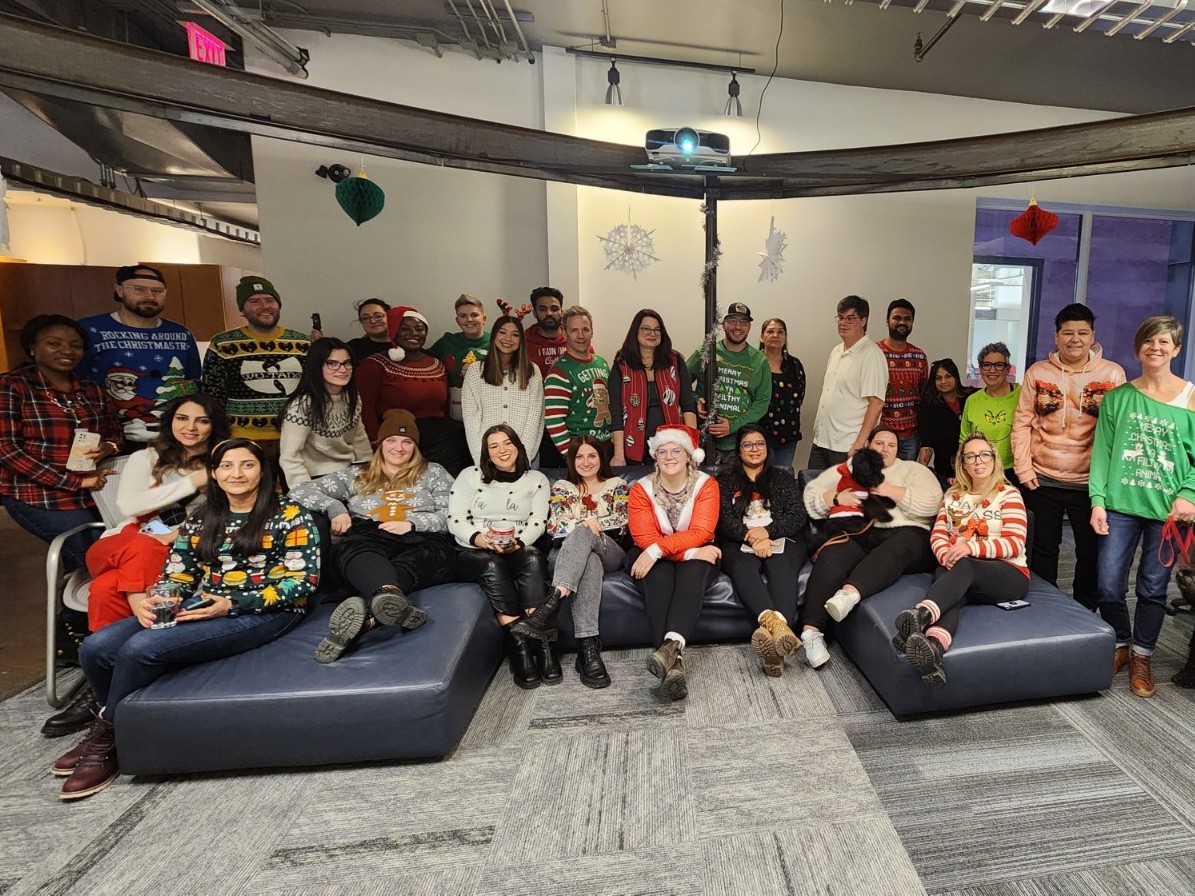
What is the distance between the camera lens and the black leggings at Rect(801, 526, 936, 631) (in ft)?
8.70

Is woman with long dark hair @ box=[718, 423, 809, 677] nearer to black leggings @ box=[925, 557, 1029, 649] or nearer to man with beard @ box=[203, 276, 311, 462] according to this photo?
black leggings @ box=[925, 557, 1029, 649]

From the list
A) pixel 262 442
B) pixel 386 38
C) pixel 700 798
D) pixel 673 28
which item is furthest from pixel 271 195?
pixel 700 798

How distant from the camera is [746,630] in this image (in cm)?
284

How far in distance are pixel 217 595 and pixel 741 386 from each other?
2.74m

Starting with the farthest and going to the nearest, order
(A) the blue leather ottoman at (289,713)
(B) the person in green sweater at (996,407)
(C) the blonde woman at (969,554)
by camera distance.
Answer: (B) the person in green sweater at (996,407) < (C) the blonde woman at (969,554) < (A) the blue leather ottoman at (289,713)

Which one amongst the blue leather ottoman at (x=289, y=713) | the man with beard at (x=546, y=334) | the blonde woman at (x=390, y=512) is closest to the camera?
the blue leather ottoman at (x=289, y=713)

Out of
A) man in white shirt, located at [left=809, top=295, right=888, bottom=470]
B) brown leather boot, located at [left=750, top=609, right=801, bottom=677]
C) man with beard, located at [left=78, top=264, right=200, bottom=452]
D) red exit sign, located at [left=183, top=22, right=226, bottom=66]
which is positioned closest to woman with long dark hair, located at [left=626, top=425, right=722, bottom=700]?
brown leather boot, located at [left=750, top=609, right=801, bottom=677]

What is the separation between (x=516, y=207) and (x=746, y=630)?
3.38m

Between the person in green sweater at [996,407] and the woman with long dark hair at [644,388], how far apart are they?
1457 millimetres

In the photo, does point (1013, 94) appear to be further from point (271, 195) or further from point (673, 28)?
point (271, 195)

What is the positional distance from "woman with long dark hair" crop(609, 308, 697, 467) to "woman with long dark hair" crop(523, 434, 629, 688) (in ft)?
0.74

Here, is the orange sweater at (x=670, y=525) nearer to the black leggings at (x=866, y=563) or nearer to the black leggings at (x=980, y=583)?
the black leggings at (x=866, y=563)

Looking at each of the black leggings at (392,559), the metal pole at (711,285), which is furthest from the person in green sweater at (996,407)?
the black leggings at (392,559)

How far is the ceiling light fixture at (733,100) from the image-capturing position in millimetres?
4547
